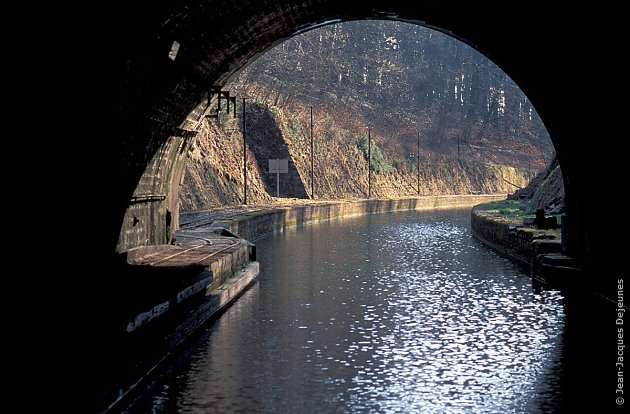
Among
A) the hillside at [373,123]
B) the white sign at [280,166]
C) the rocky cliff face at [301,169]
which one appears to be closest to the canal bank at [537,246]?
the rocky cliff face at [301,169]

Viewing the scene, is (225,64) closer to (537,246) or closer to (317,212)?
(537,246)

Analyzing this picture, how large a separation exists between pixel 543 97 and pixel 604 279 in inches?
164

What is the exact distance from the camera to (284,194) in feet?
252

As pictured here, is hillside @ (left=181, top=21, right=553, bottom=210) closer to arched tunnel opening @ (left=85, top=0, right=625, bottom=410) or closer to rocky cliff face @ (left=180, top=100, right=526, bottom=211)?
rocky cliff face @ (left=180, top=100, right=526, bottom=211)

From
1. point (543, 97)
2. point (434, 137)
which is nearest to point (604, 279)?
point (543, 97)

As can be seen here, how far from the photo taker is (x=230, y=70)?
2373 cm

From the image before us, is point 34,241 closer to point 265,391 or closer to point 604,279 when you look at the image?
point 265,391

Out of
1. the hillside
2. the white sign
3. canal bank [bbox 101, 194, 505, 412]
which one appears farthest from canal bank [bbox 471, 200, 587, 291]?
the white sign

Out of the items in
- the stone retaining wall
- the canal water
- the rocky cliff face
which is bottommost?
the canal water

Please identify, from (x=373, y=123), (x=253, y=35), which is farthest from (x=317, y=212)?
(x=373, y=123)

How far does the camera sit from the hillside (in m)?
72.9

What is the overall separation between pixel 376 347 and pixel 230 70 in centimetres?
1174

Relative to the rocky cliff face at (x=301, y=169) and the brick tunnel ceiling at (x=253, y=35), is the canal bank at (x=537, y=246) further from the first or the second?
the rocky cliff face at (x=301, y=169)

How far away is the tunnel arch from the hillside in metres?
30.8
